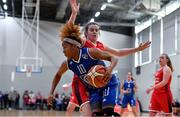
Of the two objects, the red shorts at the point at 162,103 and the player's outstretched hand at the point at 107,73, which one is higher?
the player's outstretched hand at the point at 107,73

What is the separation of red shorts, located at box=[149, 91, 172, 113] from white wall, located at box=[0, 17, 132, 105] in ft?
67.1

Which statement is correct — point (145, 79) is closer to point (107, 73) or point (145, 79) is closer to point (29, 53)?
point (29, 53)

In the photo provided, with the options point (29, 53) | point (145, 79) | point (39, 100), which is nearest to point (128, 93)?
point (145, 79)

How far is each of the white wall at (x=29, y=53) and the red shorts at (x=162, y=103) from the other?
20458mm

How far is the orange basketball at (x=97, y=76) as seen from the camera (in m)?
4.39

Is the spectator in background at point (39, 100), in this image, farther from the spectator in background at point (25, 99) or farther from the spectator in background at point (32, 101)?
the spectator in background at point (25, 99)

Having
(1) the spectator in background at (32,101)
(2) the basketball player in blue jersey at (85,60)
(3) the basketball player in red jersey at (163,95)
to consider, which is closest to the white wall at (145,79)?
(1) the spectator in background at (32,101)

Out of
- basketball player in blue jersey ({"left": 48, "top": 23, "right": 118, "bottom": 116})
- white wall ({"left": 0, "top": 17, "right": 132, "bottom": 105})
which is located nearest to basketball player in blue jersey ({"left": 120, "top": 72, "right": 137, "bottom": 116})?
basketball player in blue jersey ({"left": 48, "top": 23, "right": 118, "bottom": 116})

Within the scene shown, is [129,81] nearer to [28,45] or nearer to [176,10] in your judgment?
[176,10]

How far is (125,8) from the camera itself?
78.9 feet

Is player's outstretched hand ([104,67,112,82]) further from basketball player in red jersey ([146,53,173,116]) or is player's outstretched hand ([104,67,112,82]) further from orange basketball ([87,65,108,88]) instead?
basketball player in red jersey ([146,53,173,116])

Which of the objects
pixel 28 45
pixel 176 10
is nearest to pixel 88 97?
pixel 176 10

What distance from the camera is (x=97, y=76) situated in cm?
438

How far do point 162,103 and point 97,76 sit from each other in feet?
10.4
